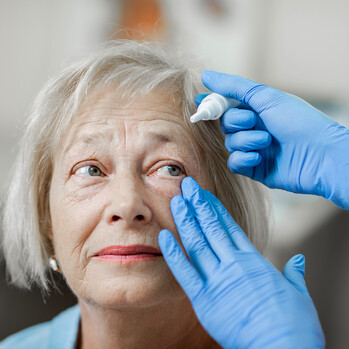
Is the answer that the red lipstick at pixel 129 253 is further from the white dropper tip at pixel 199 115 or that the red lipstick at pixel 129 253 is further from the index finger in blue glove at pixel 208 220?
the white dropper tip at pixel 199 115

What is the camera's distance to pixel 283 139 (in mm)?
1314

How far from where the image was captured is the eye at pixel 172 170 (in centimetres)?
126

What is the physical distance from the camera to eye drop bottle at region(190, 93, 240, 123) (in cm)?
121

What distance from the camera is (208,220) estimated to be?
1.17m

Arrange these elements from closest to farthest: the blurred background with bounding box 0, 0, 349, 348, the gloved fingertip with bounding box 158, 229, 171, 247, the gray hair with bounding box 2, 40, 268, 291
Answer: the gloved fingertip with bounding box 158, 229, 171, 247, the gray hair with bounding box 2, 40, 268, 291, the blurred background with bounding box 0, 0, 349, 348

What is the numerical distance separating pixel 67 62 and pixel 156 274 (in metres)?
0.83

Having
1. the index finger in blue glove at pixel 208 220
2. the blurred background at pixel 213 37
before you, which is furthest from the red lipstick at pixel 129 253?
the blurred background at pixel 213 37

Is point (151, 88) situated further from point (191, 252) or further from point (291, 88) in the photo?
point (291, 88)

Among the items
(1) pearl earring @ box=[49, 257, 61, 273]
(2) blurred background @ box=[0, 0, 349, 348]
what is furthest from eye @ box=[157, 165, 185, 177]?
(2) blurred background @ box=[0, 0, 349, 348]

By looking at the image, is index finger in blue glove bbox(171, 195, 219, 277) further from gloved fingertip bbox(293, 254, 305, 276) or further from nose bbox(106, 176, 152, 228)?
gloved fingertip bbox(293, 254, 305, 276)

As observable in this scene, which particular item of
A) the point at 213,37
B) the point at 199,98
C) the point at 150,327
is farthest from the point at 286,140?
the point at 213,37

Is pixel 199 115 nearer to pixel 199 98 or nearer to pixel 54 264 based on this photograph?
pixel 199 98

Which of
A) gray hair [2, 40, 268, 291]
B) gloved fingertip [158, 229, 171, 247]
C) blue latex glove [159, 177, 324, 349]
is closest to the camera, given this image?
blue latex glove [159, 177, 324, 349]

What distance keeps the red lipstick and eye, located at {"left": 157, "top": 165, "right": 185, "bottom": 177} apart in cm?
22
